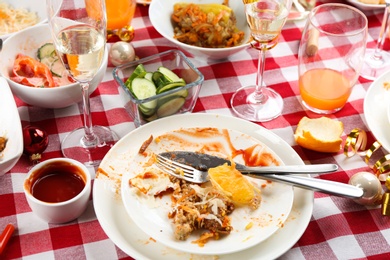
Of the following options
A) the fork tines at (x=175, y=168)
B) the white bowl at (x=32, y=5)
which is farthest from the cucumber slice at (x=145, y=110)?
the white bowl at (x=32, y=5)

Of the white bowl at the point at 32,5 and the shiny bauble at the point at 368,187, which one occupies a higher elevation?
the white bowl at the point at 32,5

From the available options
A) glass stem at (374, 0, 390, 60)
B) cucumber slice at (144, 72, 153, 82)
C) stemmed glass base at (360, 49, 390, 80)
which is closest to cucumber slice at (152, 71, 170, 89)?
cucumber slice at (144, 72, 153, 82)

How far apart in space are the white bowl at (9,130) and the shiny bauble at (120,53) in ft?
1.44

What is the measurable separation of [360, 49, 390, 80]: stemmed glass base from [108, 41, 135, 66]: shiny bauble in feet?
2.84

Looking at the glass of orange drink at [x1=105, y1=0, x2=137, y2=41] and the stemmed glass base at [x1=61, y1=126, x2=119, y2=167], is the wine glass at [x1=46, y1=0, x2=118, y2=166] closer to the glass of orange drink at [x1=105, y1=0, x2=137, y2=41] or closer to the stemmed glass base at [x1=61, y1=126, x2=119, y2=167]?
the stemmed glass base at [x1=61, y1=126, x2=119, y2=167]

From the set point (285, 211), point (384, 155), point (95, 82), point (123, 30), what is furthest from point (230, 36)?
point (285, 211)

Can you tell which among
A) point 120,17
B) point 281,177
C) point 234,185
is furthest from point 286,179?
point 120,17

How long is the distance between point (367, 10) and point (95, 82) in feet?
4.19

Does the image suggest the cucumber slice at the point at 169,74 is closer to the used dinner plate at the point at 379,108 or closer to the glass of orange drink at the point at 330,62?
the glass of orange drink at the point at 330,62

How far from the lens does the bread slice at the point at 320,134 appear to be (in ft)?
5.78

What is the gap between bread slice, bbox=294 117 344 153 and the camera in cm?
176

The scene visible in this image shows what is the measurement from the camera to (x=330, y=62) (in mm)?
1968

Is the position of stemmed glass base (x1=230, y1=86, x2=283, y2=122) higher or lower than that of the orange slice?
lower

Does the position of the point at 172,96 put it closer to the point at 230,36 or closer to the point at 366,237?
the point at 230,36
